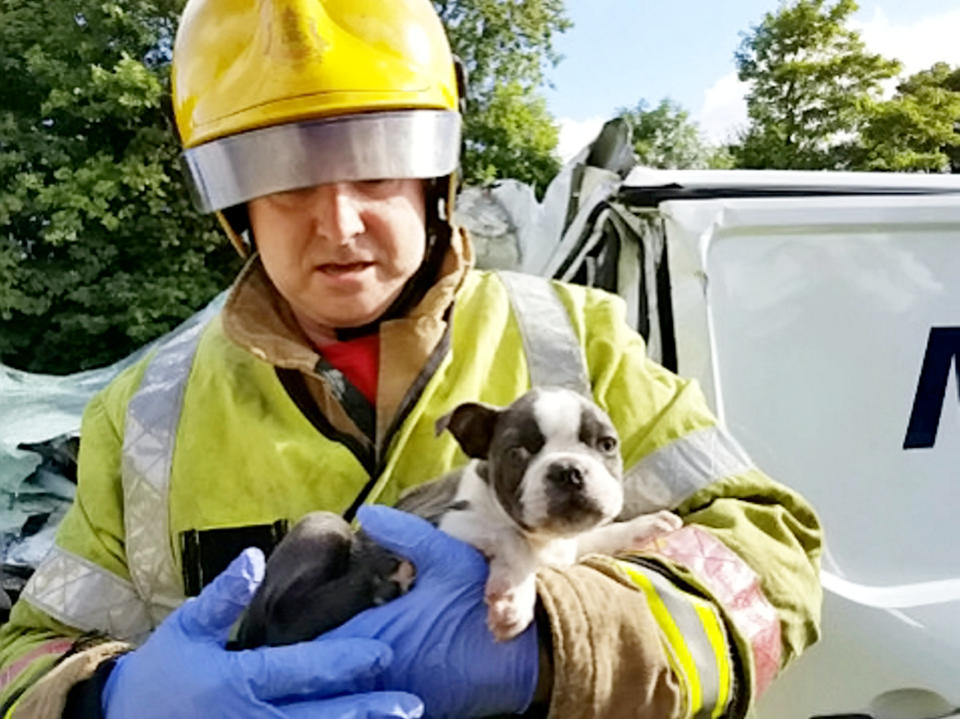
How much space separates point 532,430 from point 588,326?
1.14ft

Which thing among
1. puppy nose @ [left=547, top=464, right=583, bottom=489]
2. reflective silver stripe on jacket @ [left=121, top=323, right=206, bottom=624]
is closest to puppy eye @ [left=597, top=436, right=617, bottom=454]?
puppy nose @ [left=547, top=464, right=583, bottom=489]

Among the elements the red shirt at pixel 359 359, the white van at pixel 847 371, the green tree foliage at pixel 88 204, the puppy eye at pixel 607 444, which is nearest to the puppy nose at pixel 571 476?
the puppy eye at pixel 607 444

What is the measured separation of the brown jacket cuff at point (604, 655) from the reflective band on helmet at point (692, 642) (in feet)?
0.09

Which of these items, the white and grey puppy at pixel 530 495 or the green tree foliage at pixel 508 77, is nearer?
the white and grey puppy at pixel 530 495

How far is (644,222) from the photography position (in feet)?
9.41

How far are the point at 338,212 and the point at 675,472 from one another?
2.16 ft

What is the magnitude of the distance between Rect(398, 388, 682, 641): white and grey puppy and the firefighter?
2.5 inches

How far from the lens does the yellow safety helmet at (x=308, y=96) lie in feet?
6.82

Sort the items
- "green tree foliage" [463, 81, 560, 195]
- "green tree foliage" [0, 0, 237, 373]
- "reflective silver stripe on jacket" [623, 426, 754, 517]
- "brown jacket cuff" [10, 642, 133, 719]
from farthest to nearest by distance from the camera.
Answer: "green tree foliage" [463, 81, 560, 195] < "green tree foliage" [0, 0, 237, 373] < "reflective silver stripe on jacket" [623, 426, 754, 517] < "brown jacket cuff" [10, 642, 133, 719]

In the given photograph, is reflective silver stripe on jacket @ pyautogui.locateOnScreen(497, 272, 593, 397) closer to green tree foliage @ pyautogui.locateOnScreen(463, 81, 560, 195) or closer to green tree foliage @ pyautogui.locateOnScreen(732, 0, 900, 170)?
green tree foliage @ pyautogui.locateOnScreen(463, 81, 560, 195)

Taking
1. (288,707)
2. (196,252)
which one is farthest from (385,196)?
(196,252)

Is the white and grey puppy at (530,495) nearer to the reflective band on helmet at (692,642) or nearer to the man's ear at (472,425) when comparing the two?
the man's ear at (472,425)

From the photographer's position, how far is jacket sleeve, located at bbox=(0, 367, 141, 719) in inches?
82.4

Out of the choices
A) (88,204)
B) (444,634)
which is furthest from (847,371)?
(88,204)
